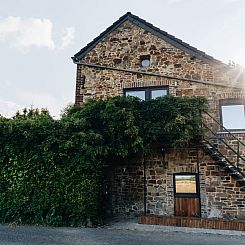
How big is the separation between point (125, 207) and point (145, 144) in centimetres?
313

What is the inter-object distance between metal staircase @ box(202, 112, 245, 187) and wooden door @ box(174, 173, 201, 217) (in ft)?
4.02

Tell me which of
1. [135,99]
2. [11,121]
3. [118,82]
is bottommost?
[11,121]

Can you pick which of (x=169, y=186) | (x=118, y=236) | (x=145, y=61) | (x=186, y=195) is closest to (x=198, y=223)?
(x=186, y=195)

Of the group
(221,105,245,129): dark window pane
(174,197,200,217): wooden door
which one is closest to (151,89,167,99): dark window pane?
(221,105,245,129): dark window pane

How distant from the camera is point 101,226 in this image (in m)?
8.86

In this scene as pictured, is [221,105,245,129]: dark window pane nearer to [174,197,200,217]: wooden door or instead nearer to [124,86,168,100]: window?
[124,86,168,100]: window

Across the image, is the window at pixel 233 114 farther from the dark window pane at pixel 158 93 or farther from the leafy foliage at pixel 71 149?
the dark window pane at pixel 158 93

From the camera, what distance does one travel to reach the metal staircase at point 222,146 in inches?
381

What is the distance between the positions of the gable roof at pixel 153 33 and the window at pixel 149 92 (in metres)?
2.04

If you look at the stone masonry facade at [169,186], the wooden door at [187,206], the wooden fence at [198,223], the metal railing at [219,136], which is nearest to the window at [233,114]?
the metal railing at [219,136]

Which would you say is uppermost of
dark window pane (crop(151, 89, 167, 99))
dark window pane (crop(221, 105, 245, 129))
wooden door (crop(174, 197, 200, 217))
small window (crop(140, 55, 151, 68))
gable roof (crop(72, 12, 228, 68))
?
gable roof (crop(72, 12, 228, 68))

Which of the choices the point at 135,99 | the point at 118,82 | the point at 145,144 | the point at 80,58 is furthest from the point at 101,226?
the point at 80,58

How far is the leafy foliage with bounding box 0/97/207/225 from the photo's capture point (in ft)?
29.4

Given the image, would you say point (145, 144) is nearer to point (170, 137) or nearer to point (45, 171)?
point (170, 137)
